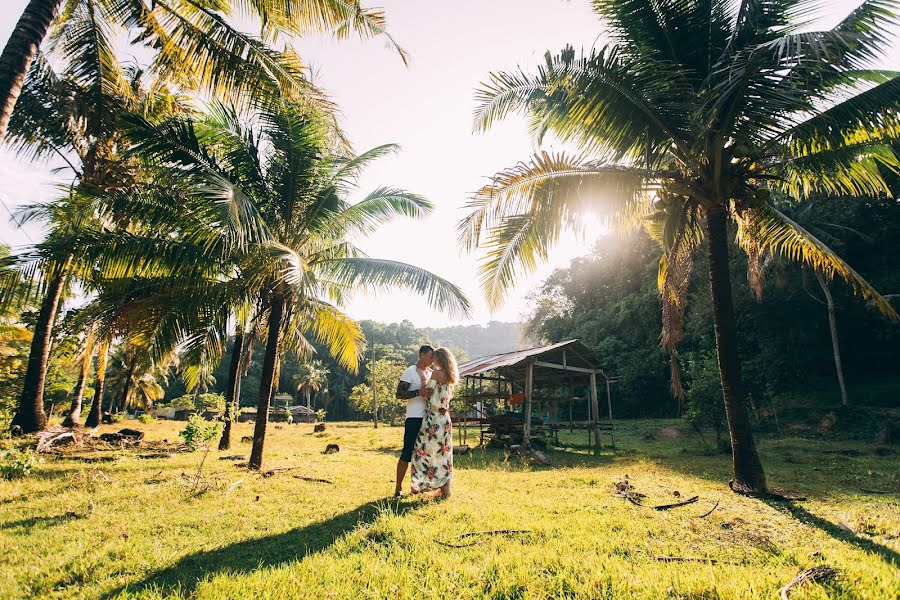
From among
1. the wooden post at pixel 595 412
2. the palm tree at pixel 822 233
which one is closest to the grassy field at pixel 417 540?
the wooden post at pixel 595 412

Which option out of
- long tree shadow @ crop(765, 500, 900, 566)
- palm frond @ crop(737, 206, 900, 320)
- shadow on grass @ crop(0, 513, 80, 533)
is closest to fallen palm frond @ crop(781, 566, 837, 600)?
long tree shadow @ crop(765, 500, 900, 566)

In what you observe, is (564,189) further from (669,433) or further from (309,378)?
(309,378)

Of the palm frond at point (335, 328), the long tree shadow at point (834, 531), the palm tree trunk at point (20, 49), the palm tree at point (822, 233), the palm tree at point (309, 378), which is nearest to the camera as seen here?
the long tree shadow at point (834, 531)

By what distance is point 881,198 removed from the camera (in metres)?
20.4

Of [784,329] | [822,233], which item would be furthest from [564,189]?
[784,329]

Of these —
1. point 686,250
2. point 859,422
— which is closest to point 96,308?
point 686,250

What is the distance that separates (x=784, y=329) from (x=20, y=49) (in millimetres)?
28926

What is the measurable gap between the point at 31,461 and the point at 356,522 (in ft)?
13.9

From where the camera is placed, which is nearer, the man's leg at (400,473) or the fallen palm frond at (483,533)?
the fallen palm frond at (483,533)

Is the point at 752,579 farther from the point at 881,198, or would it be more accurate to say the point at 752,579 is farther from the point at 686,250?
the point at 881,198

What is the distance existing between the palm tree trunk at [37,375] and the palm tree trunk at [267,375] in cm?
536

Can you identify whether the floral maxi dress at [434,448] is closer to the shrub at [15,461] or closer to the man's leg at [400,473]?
the man's leg at [400,473]

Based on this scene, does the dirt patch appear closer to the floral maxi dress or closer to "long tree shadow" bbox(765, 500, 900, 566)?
"long tree shadow" bbox(765, 500, 900, 566)

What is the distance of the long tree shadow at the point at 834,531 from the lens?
3676mm
